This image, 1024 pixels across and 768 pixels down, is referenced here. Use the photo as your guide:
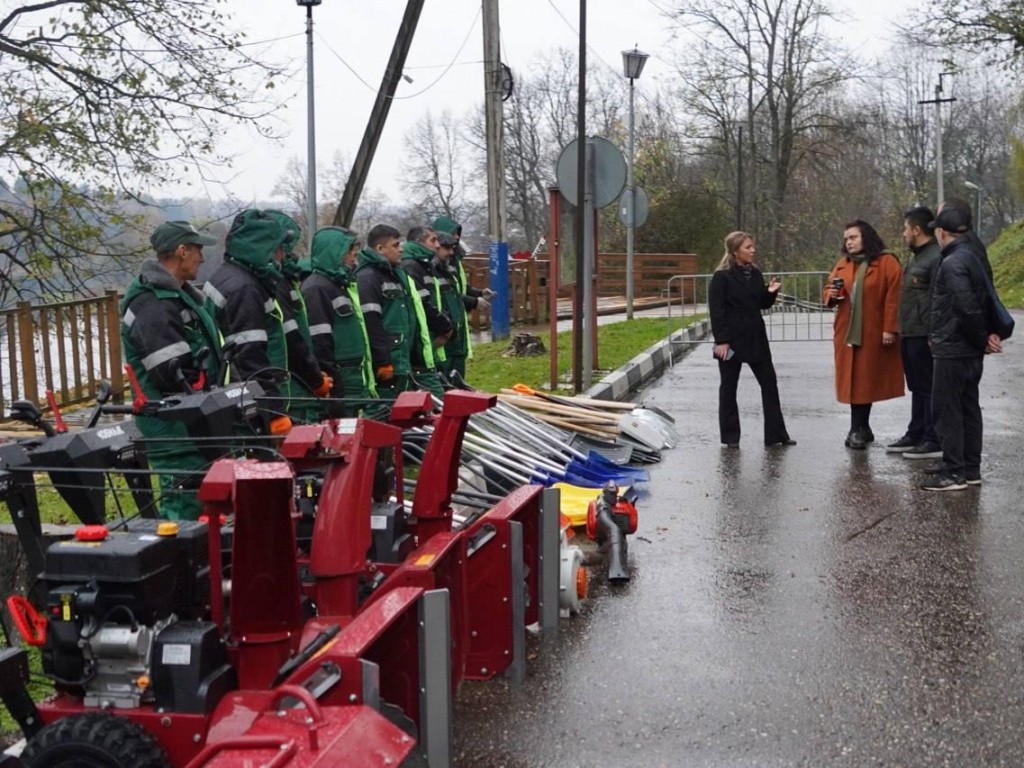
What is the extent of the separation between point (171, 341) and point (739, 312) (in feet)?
19.7

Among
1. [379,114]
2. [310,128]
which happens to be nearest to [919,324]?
[379,114]

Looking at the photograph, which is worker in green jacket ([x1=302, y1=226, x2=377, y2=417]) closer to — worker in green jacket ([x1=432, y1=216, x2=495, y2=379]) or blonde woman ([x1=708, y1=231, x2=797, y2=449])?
worker in green jacket ([x1=432, y1=216, x2=495, y2=379])

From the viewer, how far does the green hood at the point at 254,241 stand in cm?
636

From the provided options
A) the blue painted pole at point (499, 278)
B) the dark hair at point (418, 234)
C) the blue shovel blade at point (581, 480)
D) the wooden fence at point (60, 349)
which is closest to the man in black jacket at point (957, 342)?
the blue shovel blade at point (581, 480)

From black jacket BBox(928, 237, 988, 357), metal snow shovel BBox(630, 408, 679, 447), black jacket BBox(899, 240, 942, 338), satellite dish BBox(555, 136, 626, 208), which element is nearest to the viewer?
black jacket BBox(928, 237, 988, 357)

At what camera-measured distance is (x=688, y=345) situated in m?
20.0

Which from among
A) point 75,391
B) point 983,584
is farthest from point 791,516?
point 75,391

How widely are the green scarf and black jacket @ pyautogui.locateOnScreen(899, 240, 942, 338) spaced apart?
405 mm

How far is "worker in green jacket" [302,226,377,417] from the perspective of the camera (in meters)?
7.83

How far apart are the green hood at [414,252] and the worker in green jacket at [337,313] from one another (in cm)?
169

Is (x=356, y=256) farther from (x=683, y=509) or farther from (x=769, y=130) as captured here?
(x=769, y=130)

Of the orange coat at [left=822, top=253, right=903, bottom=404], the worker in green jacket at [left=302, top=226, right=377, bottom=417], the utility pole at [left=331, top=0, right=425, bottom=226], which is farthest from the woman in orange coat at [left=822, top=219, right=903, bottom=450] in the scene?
the utility pole at [left=331, top=0, right=425, bottom=226]

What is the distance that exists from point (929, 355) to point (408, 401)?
5.72 metres

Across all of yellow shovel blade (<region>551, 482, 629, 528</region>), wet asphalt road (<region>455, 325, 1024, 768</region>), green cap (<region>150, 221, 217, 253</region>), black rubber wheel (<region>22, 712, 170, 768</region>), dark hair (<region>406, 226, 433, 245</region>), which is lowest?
wet asphalt road (<region>455, 325, 1024, 768</region>)
